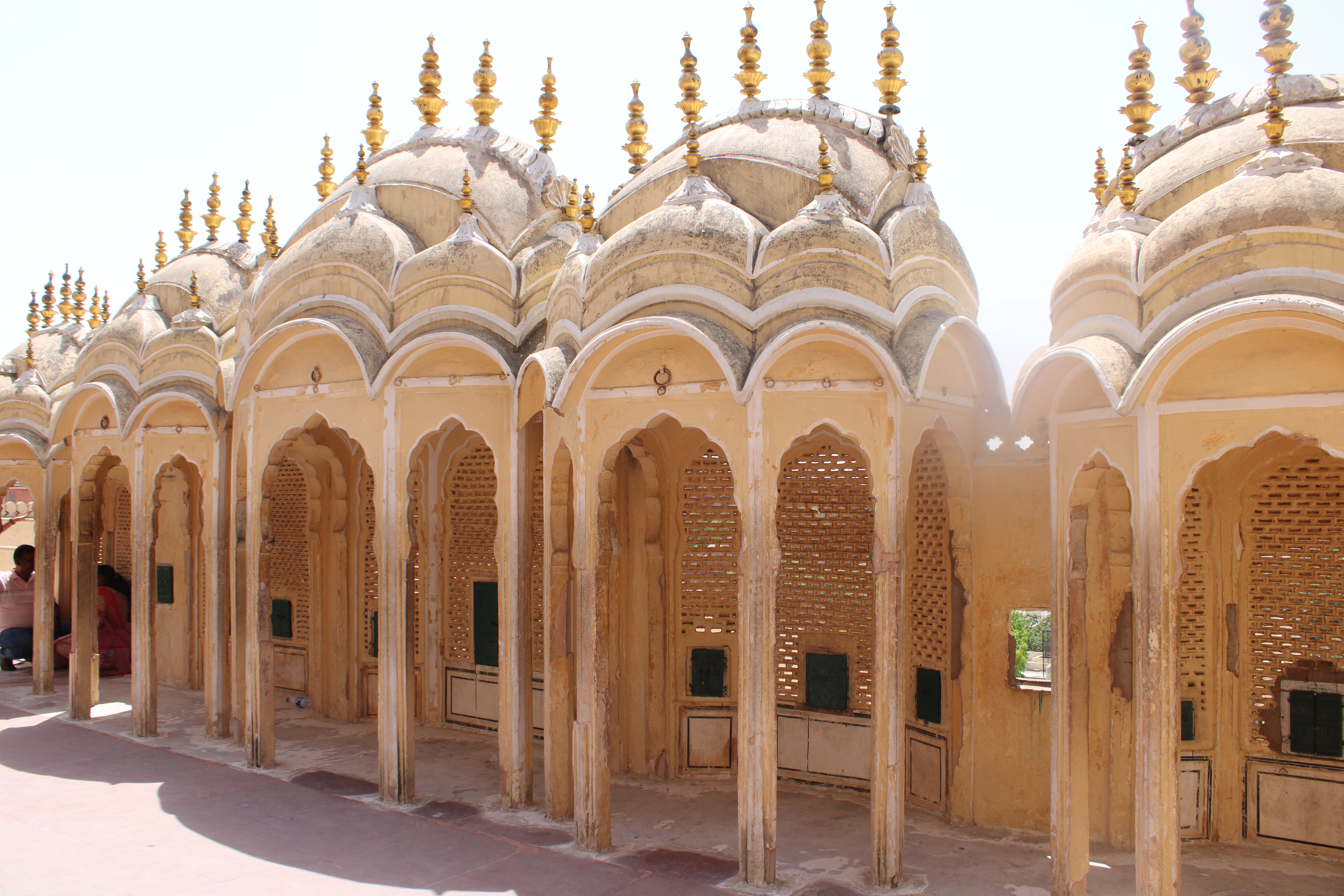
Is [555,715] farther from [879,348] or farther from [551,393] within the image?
[879,348]

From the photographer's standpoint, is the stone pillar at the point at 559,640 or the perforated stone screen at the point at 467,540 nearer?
the stone pillar at the point at 559,640

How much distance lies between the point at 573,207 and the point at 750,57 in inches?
85.2

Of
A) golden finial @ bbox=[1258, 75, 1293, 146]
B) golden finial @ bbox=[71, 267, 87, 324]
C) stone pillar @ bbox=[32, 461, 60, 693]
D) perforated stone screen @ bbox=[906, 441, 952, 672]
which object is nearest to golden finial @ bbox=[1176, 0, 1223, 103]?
golden finial @ bbox=[1258, 75, 1293, 146]

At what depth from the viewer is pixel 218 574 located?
10148 millimetres

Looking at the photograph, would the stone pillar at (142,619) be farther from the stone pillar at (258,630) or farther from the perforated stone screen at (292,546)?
the stone pillar at (258,630)

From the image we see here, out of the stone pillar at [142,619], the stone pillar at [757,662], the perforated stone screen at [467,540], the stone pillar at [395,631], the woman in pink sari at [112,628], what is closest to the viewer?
the stone pillar at [757,662]

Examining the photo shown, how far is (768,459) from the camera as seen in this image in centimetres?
660

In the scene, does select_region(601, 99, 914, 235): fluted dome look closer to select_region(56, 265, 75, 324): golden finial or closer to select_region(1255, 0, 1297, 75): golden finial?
select_region(1255, 0, 1297, 75): golden finial

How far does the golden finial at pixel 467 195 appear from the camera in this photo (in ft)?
28.5

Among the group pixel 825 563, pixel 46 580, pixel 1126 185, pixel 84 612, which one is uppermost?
pixel 1126 185

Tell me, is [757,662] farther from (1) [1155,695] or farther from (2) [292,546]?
(2) [292,546]

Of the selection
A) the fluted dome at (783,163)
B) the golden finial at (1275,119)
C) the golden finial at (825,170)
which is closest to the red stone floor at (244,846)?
the golden finial at (825,170)

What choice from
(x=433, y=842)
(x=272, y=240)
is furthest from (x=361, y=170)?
(x=433, y=842)

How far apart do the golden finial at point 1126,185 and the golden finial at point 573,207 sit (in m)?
4.88
